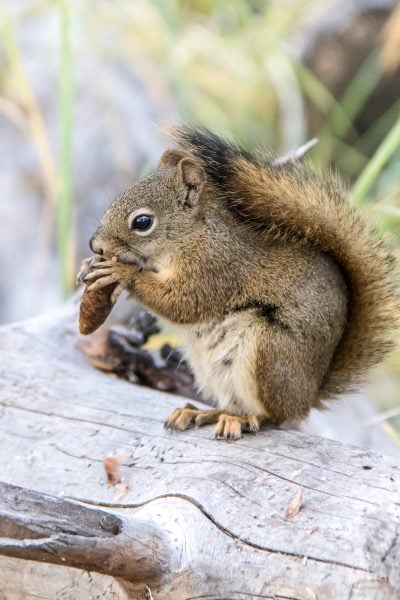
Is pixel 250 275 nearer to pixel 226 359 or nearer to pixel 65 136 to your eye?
pixel 226 359

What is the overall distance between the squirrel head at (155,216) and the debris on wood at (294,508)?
22.8 inches

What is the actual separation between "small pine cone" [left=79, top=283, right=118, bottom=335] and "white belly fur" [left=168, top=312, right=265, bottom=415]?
12 cm

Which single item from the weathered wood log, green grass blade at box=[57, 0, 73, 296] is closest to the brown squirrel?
the weathered wood log

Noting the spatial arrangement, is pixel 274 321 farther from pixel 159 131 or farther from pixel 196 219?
pixel 159 131

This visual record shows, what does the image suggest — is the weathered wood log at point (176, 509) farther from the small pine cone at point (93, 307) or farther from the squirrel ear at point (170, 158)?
the squirrel ear at point (170, 158)

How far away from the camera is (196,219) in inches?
67.0

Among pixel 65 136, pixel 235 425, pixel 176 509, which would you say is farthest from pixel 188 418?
pixel 65 136

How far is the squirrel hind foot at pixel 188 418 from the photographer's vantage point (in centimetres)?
158

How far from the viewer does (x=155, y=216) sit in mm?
1676

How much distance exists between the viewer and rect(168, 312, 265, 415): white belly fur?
1549 mm

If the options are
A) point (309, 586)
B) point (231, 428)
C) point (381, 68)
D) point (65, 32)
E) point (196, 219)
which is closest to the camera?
point (309, 586)

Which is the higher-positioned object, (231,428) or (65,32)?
(65,32)

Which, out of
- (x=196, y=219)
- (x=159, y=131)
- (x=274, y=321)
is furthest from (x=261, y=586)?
(x=159, y=131)

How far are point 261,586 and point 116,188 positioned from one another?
2.06 meters
